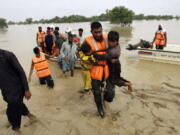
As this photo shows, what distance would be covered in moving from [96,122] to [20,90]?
1.48m

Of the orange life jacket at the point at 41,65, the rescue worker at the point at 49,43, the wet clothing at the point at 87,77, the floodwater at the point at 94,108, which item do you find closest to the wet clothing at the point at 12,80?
the floodwater at the point at 94,108

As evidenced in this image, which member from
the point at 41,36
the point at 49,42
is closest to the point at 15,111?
the point at 49,42

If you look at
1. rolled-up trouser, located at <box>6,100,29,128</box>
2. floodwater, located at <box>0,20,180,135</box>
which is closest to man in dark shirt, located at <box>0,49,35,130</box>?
rolled-up trouser, located at <box>6,100,29,128</box>

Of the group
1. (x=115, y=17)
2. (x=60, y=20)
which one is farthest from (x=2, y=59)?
(x=60, y=20)

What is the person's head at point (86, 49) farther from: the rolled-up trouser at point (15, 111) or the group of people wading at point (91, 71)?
the rolled-up trouser at point (15, 111)

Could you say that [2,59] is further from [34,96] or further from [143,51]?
[143,51]

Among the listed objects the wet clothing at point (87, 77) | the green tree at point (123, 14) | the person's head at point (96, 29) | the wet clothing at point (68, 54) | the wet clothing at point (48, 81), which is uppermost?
the green tree at point (123, 14)

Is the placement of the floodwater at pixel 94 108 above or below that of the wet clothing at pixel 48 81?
below

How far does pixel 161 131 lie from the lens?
9.34 ft

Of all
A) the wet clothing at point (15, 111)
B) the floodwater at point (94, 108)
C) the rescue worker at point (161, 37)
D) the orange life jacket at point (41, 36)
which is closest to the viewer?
the wet clothing at point (15, 111)

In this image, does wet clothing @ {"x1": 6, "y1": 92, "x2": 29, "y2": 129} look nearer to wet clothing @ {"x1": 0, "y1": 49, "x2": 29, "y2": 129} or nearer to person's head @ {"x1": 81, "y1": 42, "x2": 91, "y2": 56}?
wet clothing @ {"x1": 0, "y1": 49, "x2": 29, "y2": 129}

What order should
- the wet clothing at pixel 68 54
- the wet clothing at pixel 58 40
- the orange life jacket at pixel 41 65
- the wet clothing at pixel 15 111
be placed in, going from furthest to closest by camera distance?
the wet clothing at pixel 58 40
the wet clothing at pixel 68 54
the orange life jacket at pixel 41 65
the wet clothing at pixel 15 111

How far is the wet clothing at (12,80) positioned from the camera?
2.30 m

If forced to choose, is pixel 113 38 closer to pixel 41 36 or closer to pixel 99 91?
pixel 99 91
